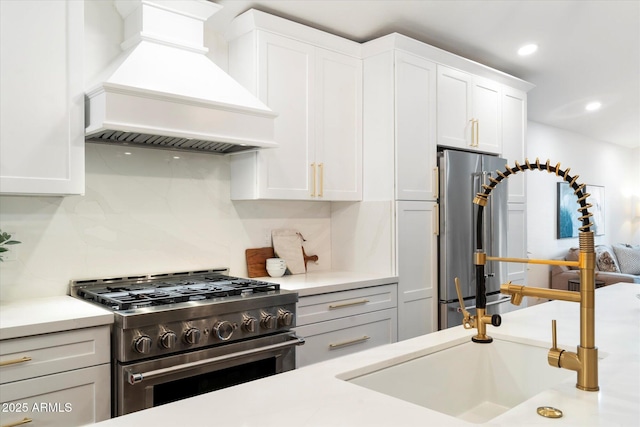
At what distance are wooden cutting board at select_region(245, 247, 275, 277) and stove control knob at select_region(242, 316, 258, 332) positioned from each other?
34.1 inches

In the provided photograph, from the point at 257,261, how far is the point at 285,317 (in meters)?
0.81

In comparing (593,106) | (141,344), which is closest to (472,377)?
(141,344)

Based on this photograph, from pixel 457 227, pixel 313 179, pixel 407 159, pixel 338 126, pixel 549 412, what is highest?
pixel 338 126

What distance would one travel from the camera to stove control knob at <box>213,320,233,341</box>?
224 centimetres

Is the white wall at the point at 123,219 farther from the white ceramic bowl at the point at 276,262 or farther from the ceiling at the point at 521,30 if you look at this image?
the ceiling at the point at 521,30

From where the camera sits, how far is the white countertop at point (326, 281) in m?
2.82

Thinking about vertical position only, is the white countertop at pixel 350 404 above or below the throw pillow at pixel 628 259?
above

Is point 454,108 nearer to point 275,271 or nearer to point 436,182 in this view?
point 436,182

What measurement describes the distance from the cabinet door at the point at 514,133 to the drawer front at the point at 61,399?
142 inches

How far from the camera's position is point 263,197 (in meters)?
2.96

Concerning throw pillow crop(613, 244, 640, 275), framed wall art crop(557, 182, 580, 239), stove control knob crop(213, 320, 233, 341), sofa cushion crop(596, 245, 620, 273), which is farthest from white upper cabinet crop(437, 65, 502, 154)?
throw pillow crop(613, 244, 640, 275)

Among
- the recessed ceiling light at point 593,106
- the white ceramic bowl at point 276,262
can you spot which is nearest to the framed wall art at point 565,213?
the recessed ceiling light at point 593,106

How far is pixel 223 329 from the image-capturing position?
226 cm

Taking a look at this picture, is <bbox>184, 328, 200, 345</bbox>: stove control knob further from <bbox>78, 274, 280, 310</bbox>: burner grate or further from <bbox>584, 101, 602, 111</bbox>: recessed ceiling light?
<bbox>584, 101, 602, 111</bbox>: recessed ceiling light
